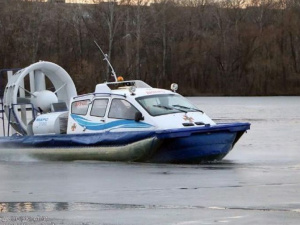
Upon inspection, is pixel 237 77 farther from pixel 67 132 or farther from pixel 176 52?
pixel 67 132

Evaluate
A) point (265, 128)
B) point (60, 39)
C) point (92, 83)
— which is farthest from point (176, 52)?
point (265, 128)

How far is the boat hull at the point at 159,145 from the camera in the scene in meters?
21.6

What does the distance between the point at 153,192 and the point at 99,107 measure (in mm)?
7725

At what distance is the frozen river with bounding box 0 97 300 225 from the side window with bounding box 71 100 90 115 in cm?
145

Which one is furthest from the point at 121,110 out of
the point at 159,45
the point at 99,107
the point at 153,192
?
the point at 159,45

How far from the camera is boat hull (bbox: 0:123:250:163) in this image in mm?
21609

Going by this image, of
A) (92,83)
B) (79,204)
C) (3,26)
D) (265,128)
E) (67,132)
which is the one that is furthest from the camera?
(3,26)

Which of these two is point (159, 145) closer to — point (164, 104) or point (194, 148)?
point (194, 148)

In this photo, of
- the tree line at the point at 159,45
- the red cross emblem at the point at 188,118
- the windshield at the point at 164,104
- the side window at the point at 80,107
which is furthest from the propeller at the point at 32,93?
the tree line at the point at 159,45

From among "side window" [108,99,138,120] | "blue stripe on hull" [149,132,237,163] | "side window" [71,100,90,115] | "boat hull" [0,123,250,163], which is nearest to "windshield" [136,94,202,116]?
"side window" [108,99,138,120]

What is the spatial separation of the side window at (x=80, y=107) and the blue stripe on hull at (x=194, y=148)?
8.08ft

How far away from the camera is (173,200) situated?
47.5 feet

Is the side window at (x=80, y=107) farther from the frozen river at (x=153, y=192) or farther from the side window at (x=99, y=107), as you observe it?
the frozen river at (x=153, y=192)

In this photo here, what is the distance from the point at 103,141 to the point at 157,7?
67.4 metres
